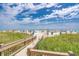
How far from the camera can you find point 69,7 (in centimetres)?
139

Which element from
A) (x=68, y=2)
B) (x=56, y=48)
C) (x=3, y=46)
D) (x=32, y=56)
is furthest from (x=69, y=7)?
(x=3, y=46)

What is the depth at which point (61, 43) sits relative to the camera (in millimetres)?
1381

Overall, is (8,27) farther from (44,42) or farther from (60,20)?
(60,20)

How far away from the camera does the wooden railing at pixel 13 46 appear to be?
4.50 ft

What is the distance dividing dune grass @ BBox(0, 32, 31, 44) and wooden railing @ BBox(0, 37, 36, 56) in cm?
3

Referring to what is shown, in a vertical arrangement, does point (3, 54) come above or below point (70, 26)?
below

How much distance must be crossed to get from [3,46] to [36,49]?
26cm

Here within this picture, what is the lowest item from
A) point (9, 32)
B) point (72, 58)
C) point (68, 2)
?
point (72, 58)

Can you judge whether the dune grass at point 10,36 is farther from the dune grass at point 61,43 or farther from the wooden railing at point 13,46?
the dune grass at point 61,43

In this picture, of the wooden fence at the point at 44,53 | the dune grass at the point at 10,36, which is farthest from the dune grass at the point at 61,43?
the dune grass at the point at 10,36

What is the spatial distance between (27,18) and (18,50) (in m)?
0.26

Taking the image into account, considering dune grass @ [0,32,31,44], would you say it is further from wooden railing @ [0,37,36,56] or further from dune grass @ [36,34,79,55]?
dune grass @ [36,34,79,55]

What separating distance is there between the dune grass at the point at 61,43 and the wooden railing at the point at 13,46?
94 mm

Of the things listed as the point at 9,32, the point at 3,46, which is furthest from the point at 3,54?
the point at 9,32
